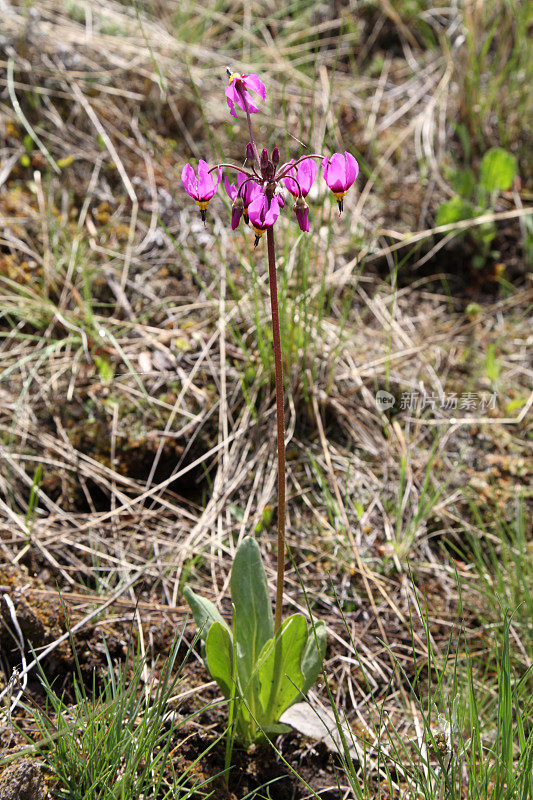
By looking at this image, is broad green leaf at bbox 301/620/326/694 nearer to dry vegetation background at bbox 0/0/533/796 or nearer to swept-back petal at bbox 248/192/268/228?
dry vegetation background at bbox 0/0/533/796

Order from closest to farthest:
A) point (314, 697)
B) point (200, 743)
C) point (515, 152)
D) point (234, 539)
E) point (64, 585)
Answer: point (200, 743) < point (314, 697) < point (64, 585) < point (234, 539) < point (515, 152)

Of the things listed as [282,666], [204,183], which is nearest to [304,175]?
[204,183]

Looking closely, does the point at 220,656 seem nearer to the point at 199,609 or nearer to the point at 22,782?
the point at 199,609

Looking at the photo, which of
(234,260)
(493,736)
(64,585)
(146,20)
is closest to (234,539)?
(64,585)

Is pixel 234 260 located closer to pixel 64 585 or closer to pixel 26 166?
pixel 26 166

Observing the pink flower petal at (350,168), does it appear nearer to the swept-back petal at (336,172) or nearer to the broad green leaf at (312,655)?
the swept-back petal at (336,172)

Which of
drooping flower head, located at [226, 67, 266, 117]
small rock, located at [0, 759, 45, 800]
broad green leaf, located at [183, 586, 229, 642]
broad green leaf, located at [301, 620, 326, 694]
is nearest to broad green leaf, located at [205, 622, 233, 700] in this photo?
broad green leaf, located at [183, 586, 229, 642]
